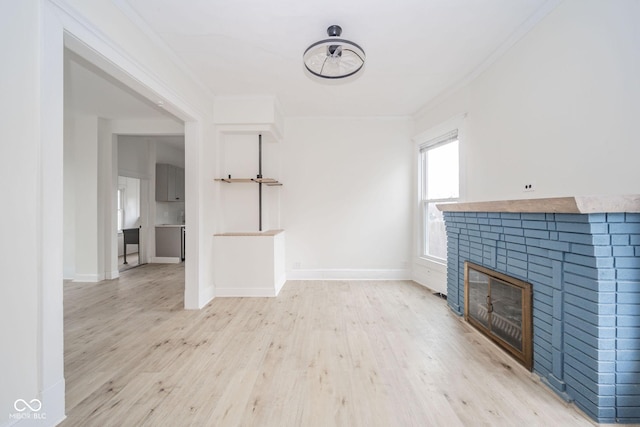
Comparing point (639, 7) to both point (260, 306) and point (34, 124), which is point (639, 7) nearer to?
point (34, 124)

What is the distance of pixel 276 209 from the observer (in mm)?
4539

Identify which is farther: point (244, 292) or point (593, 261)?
point (244, 292)

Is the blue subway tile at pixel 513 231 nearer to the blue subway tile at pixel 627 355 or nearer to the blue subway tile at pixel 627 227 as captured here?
the blue subway tile at pixel 627 227

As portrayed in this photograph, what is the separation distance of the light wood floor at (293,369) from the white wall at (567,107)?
58.0 inches

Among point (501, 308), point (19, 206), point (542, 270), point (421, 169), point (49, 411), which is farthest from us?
point (421, 169)

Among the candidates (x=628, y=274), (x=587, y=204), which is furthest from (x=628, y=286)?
(x=587, y=204)

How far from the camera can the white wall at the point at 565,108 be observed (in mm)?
1608

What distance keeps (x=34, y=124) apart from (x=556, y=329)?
3297mm

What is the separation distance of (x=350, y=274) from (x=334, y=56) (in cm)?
329

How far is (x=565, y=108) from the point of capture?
6.50ft

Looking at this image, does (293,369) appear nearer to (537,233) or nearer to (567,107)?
(537,233)

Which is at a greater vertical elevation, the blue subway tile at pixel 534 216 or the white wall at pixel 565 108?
the white wall at pixel 565 108

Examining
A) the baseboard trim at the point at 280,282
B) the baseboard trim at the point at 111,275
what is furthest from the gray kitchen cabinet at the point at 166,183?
the baseboard trim at the point at 280,282

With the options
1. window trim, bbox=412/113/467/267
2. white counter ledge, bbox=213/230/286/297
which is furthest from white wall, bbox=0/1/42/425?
window trim, bbox=412/113/467/267
